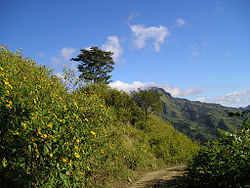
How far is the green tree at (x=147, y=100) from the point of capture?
14.9 metres

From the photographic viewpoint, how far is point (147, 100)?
49.4 feet

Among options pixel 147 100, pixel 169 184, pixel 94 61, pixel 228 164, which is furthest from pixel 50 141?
pixel 94 61

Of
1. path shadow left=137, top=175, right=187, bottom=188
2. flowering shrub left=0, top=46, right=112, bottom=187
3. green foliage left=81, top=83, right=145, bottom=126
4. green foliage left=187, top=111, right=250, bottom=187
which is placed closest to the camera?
flowering shrub left=0, top=46, right=112, bottom=187

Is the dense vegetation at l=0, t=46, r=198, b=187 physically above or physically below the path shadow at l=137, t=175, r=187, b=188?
above

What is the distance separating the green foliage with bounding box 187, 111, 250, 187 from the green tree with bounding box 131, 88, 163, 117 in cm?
1109

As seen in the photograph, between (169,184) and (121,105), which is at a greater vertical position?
(121,105)

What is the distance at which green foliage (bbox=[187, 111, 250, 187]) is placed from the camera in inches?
106

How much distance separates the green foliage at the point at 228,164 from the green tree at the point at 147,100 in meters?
11.1

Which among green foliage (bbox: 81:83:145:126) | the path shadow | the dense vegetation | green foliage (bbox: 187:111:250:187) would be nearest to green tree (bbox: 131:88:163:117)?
green foliage (bbox: 81:83:145:126)

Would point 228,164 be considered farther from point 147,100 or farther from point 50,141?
point 147,100

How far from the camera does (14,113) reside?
2.50 m

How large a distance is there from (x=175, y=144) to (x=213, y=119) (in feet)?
599

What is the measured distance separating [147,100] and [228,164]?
12.1 m

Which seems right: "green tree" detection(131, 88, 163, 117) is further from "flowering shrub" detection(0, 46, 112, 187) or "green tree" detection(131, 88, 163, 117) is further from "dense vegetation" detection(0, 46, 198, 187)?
"flowering shrub" detection(0, 46, 112, 187)
